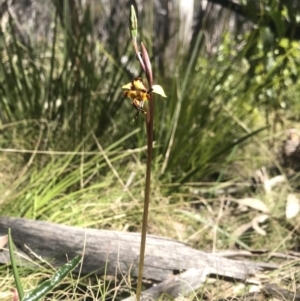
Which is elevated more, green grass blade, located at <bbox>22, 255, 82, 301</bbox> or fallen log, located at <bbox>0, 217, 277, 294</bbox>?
green grass blade, located at <bbox>22, 255, 82, 301</bbox>

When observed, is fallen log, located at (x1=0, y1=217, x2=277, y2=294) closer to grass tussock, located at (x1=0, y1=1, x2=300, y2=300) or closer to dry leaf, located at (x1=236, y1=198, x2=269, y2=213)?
grass tussock, located at (x1=0, y1=1, x2=300, y2=300)

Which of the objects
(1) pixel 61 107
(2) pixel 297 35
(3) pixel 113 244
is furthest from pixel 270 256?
(2) pixel 297 35

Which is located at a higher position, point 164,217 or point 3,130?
point 3,130

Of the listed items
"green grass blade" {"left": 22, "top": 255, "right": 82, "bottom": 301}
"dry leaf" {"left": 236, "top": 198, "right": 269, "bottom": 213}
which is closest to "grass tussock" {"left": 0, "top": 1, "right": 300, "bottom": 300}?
"dry leaf" {"left": 236, "top": 198, "right": 269, "bottom": 213}

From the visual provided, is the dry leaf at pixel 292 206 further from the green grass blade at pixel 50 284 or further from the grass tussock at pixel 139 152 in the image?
the green grass blade at pixel 50 284

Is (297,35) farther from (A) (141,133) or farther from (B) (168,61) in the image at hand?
(A) (141,133)

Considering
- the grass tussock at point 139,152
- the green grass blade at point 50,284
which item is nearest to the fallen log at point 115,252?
the grass tussock at point 139,152

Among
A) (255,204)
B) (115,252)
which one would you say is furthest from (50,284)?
(255,204)

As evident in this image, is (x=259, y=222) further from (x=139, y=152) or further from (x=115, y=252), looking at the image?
(x=115, y=252)
